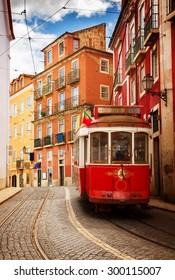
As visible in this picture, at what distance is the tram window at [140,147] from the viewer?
398 inches

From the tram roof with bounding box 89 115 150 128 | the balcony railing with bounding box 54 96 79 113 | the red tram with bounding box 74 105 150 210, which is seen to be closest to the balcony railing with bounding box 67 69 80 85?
the balcony railing with bounding box 54 96 79 113

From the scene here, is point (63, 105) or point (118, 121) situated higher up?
point (63, 105)

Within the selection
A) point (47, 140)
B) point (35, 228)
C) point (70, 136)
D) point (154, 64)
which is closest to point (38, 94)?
point (70, 136)

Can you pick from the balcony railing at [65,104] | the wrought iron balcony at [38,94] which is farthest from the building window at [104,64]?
the wrought iron balcony at [38,94]

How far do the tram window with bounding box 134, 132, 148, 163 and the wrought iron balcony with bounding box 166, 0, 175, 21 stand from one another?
5361 mm

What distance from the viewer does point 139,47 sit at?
58.2ft

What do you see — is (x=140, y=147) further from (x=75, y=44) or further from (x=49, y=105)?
(x=49, y=105)

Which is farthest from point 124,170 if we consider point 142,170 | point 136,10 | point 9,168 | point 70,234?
point 136,10

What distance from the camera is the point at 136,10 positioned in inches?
725

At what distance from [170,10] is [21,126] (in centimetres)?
699

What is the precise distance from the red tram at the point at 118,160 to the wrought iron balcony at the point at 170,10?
5.02 meters

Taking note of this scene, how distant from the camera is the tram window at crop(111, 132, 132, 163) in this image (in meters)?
10.0
